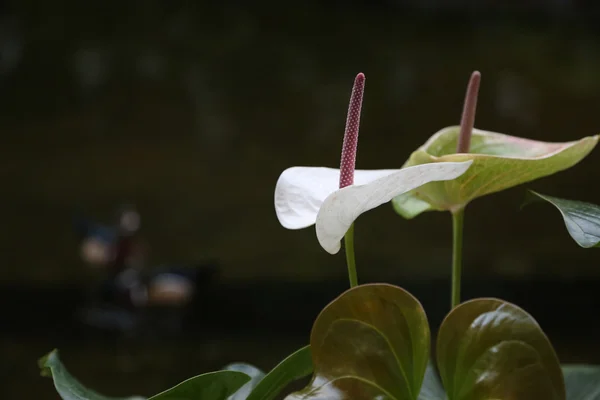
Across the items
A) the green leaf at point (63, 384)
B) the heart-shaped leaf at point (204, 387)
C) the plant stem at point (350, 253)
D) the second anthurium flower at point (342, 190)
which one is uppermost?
the second anthurium flower at point (342, 190)

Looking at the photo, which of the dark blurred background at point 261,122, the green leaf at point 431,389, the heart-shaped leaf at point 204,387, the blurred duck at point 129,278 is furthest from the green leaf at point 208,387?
the dark blurred background at point 261,122

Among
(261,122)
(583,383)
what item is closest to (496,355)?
(583,383)

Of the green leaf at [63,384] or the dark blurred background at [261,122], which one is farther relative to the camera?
the dark blurred background at [261,122]

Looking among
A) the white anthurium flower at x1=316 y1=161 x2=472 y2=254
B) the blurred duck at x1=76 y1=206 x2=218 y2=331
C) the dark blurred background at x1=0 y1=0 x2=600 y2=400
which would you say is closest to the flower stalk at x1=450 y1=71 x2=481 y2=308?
the white anthurium flower at x1=316 y1=161 x2=472 y2=254

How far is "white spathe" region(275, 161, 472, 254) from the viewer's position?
0.19 metres

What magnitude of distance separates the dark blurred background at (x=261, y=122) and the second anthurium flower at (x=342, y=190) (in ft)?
3.23

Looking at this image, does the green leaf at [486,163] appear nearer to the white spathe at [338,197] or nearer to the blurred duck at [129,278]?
the white spathe at [338,197]

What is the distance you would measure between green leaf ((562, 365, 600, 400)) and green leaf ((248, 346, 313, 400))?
140mm

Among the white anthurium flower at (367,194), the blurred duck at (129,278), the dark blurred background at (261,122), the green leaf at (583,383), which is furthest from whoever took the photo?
the dark blurred background at (261,122)

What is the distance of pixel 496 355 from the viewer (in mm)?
206

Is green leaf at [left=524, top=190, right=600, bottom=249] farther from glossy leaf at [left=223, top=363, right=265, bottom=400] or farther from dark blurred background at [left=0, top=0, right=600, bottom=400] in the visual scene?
dark blurred background at [left=0, top=0, right=600, bottom=400]

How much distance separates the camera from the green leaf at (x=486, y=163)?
0.25m

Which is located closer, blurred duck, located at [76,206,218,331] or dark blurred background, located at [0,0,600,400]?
blurred duck, located at [76,206,218,331]

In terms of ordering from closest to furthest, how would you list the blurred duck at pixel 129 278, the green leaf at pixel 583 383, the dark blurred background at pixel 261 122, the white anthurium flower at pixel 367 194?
1. the white anthurium flower at pixel 367 194
2. the green leaf at pixel 583 383
3. the blurred duck at pixel 129 278
4. the dark blurred background at pixel 261 122
